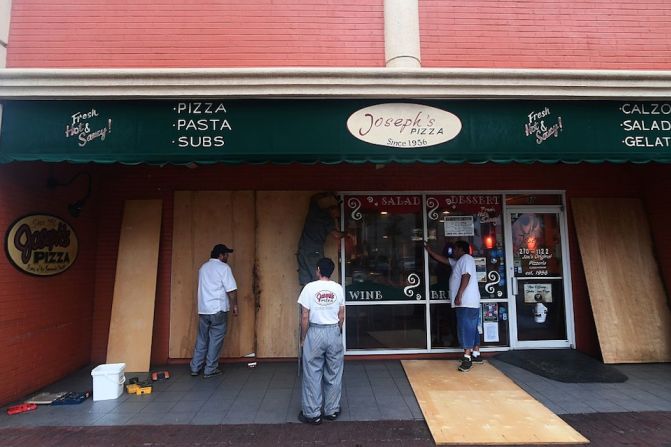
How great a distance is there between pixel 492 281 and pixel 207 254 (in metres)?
4.72

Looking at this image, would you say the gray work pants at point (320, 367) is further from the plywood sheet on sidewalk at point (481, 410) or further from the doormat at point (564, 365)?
the doormat at point (564, 365)

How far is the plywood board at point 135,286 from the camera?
20.2 ft

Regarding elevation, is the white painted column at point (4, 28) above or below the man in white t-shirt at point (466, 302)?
above

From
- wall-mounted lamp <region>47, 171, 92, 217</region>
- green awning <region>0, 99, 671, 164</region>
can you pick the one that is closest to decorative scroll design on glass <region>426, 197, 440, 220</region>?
green awning <region>0, 99, 671, 164</region>

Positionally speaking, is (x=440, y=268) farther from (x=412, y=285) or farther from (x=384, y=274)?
(x=384, y=274)

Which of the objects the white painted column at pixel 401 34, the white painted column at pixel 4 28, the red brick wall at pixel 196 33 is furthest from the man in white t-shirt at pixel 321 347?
the white painted column at pixel 4 28

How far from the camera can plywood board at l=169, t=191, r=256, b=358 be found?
6594 millimetres

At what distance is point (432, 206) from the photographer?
6.89 m

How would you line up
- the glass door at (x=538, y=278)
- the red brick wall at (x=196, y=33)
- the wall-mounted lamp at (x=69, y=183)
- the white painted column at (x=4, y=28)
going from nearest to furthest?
the white painted column at (x=4, y=28), the red brick wall at (x=196, y=33), the wall-mounted lamp at (x=69, y=183), the glass door at (x=538, y=278)

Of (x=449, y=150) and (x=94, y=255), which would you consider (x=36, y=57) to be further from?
(x=449, y=150)

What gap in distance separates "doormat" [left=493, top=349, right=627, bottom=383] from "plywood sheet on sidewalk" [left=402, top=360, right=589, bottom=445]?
23.2 inches

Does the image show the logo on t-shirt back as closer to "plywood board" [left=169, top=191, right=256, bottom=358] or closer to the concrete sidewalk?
the concrete sidewalk

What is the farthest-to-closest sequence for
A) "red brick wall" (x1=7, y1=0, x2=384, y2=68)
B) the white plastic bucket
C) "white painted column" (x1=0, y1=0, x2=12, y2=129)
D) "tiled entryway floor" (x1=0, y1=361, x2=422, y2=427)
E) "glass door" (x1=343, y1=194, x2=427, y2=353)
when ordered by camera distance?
"glass door" (x1=343, y1=194, x2=427, y2=353)
the white plastic bucket
"red brick wall" (x1=7, y1=0, x2=384, y2=68)
"white painted column" (x1=0, y1=0, x2=12, y2=129)
"tiled entryway floor" (x1=0, y1=361, x2=422, y2=427)

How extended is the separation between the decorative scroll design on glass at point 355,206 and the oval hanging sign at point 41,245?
13.8 ft
